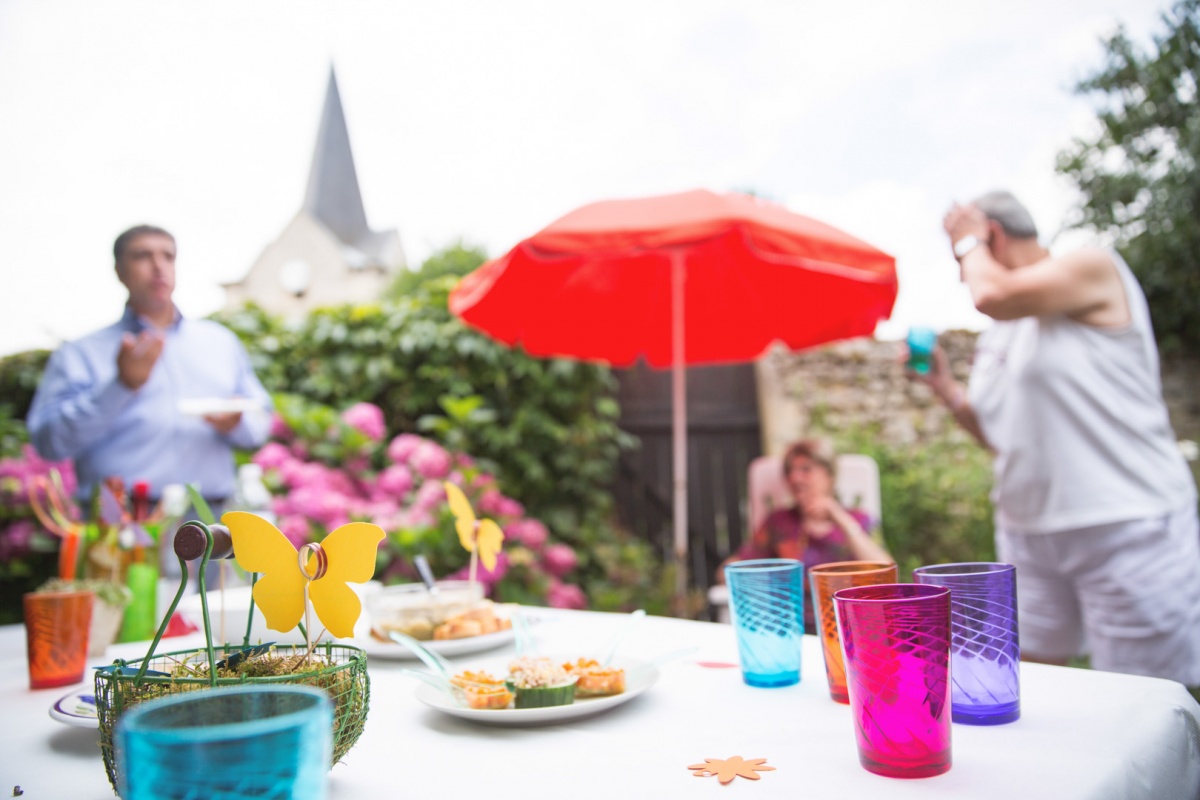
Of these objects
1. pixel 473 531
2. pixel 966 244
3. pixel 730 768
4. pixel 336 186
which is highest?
pixel 336 186

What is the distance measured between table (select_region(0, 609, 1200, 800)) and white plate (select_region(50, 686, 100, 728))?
0.08 ft

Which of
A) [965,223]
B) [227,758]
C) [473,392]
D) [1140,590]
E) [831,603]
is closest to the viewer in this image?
[227,758]

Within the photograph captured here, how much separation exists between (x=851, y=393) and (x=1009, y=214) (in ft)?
10.9

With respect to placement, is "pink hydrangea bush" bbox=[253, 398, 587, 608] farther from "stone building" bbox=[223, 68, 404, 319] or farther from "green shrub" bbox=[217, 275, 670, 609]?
"stone building" bbox=[223, 68, 404, 319]

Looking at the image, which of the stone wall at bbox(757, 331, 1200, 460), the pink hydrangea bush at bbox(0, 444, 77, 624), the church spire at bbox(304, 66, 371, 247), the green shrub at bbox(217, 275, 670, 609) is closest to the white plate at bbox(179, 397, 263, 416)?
the pink hydrangea bush at bbox(0, 444, 77, 624)

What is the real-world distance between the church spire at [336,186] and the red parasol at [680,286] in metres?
17.7

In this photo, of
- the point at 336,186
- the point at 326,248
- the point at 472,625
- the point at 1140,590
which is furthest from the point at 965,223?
the point at 336,186

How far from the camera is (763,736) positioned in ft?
2.18

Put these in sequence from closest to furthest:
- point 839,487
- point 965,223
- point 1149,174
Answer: point 965,223 < point 839,487 < point 1149,174

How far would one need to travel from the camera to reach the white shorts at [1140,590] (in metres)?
1.45

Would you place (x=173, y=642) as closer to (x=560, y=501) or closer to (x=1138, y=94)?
(x=560, y=501)

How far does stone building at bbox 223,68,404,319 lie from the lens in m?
19.3

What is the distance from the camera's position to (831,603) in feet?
2.49

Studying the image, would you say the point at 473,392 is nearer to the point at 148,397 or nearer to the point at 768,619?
the point at 148,397
